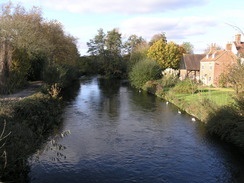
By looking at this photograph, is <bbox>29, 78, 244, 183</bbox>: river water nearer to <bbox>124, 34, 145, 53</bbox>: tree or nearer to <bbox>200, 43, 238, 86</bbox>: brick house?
<bbox>200, 43, 238, 86</bbox>: brick house

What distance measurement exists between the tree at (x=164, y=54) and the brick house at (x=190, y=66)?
1.90 m

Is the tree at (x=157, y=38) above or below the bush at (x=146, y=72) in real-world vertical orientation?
above

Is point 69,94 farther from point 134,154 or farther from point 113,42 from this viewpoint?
point 113,42

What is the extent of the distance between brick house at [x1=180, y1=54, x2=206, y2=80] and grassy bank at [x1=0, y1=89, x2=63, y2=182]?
33927 millimetres

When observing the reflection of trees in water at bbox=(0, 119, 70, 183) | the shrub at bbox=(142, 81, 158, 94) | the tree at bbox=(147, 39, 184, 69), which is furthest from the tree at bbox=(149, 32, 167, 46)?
the reflection of trees in water at bbox=(0, 119, 70, 183)

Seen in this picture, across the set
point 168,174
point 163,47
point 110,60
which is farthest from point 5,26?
point 110,60

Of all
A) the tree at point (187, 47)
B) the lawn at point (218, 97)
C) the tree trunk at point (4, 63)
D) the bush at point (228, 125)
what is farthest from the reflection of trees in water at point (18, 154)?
the tree at point (187, 47)

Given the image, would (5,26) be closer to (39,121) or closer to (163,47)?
(39,121)

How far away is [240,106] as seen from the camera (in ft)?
48.0

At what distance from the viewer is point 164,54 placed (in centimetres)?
5012

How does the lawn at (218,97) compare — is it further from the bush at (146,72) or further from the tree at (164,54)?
the tree at (164,54)

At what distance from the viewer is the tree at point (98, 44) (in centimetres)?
7719

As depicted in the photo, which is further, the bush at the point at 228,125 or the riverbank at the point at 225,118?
the riverbank at the point at 225,118

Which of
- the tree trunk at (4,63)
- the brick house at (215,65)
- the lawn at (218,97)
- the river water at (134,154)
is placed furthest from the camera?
the brick house at (215,65)
